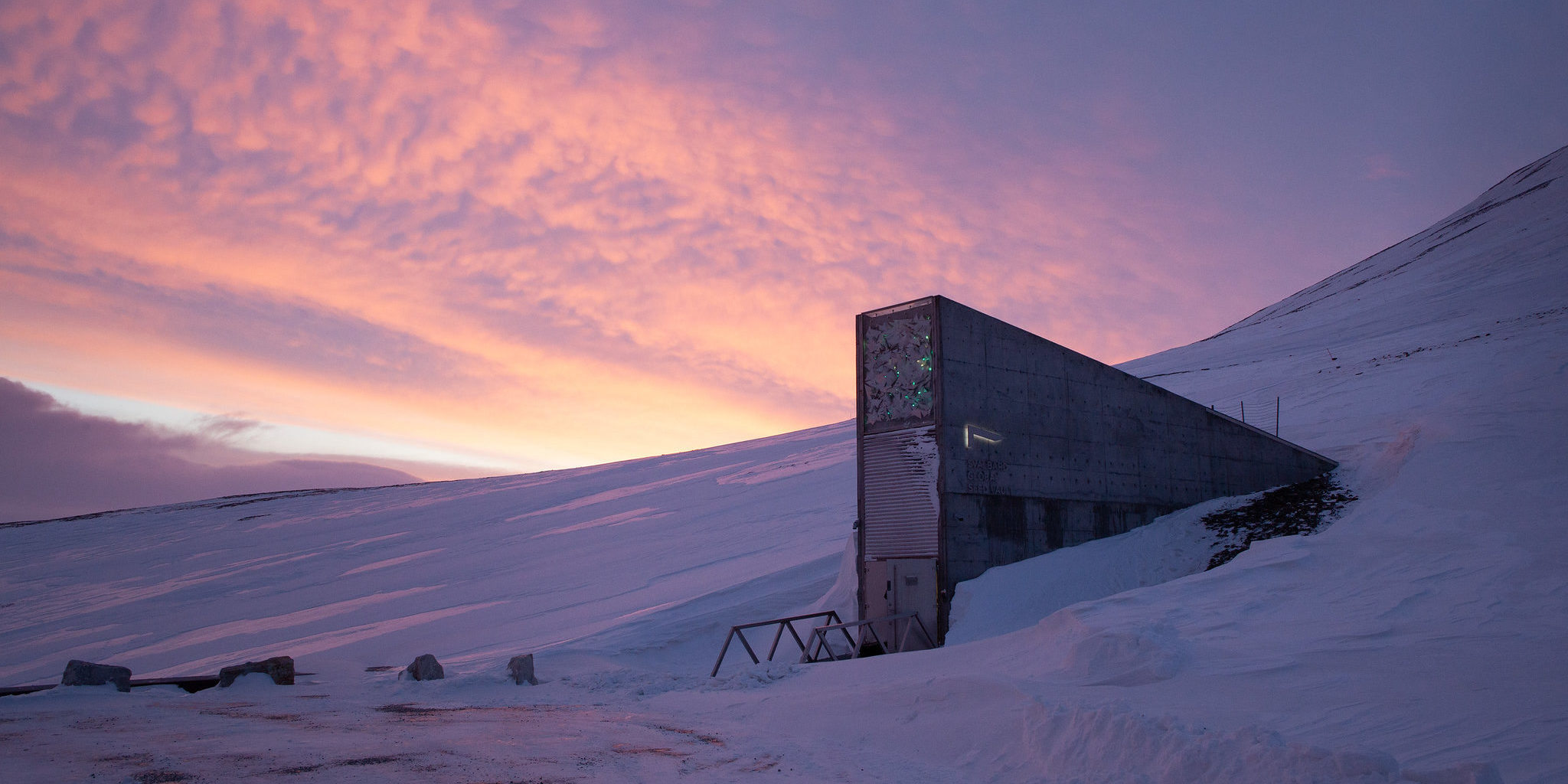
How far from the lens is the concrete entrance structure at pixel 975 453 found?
15.0m

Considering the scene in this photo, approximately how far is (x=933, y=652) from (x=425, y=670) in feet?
23.2

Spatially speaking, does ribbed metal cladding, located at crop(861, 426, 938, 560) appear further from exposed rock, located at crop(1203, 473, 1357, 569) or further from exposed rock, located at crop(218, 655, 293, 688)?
exposed rock, located at crop(218, 655, 293, 688)

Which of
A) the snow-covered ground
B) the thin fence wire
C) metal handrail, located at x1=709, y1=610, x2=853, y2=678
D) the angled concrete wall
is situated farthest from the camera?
the thin fence wire

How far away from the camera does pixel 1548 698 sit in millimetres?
6715

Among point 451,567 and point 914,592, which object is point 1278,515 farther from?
→ point 451,567

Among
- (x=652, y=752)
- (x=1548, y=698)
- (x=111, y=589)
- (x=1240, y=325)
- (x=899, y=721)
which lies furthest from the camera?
(x=1240, y=325)

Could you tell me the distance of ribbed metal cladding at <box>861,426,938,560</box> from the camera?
15.0m

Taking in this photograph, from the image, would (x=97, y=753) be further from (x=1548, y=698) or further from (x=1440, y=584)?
(x=1440, y=584)

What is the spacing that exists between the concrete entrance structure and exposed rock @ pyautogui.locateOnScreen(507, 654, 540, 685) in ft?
17.6

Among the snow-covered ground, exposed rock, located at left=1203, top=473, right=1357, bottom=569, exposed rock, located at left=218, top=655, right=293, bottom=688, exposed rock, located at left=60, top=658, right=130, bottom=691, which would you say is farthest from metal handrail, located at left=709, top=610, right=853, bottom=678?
exposed rock, located at left=60, top=658, right=130, bottom=691

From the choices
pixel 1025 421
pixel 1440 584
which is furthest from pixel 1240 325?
pixel 1440 584

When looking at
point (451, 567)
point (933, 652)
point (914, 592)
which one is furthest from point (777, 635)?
point (451, 567)

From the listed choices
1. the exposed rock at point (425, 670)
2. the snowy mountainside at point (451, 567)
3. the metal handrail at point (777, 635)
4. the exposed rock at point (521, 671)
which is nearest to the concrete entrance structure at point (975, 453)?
the metal handrail at point (777, 635)

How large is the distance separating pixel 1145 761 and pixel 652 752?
386cm
